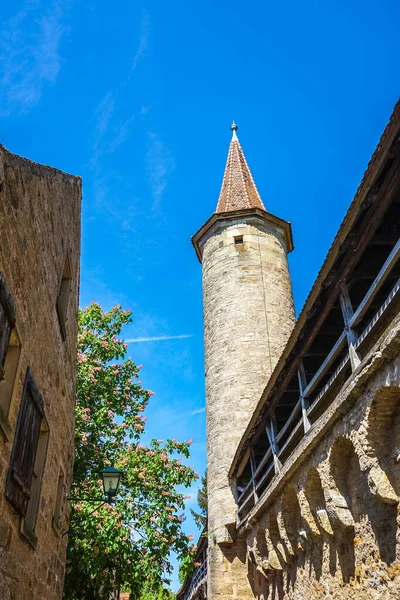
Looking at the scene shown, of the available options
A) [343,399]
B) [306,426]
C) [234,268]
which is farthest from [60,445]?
[234,268]

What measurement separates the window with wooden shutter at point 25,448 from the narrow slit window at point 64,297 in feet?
5.36

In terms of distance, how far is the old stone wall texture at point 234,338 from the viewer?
42.3ft

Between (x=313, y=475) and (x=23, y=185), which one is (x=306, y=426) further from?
(x=23, y=185)

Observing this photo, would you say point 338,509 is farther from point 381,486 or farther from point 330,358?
point 330,358

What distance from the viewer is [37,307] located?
5758mm

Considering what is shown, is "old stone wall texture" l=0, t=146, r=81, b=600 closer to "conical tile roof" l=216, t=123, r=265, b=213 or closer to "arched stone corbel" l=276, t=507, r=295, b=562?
"arched stone corbel" l=276, t=507, r=295, b=562

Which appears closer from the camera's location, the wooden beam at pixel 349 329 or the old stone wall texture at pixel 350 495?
the old stone wall texture at pixel 350 495

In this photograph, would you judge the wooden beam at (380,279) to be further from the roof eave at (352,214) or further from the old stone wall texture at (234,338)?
the old stone wall texture at (234,338)

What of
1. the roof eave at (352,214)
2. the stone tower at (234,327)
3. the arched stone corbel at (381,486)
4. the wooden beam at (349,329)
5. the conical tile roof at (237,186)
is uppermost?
the conical tile roof at (237,186)

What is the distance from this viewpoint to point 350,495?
6422 millimetres

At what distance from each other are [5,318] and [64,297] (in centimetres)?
337

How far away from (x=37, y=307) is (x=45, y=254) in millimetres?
686

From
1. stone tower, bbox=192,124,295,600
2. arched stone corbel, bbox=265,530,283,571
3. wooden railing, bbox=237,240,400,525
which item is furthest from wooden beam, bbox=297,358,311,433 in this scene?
stone tower, bbox=192,124,295,600

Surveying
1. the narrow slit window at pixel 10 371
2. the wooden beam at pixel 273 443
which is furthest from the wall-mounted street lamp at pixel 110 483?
the narrow slit window at pixel 10 371
